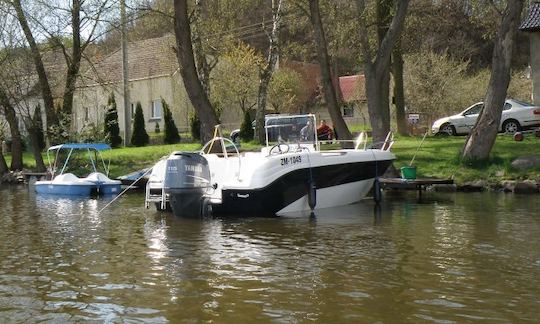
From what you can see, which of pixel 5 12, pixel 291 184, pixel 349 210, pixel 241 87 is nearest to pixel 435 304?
pixel 291 184

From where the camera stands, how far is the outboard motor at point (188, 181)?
15398mm

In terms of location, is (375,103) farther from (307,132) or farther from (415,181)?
(307,132)

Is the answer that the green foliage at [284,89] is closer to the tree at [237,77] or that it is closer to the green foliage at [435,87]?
the tree at [237,77]

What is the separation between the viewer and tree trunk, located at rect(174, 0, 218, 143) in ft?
78.1

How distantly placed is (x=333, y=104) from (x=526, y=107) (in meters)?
9.88

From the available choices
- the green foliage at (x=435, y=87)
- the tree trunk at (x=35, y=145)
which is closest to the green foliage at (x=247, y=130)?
the green foliage at (x=435, y=87)

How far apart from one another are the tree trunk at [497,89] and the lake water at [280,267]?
5786 mm

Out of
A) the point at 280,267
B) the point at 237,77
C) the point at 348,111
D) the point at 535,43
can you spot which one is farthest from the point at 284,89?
the point at 280,267

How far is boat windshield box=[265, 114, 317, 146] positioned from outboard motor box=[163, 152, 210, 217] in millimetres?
3179

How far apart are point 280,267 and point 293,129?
866 cm

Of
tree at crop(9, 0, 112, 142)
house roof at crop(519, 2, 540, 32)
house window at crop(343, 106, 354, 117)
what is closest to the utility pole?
tree at crop(9, 0, 112, 142)

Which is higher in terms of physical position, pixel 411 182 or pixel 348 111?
pixel 348 111

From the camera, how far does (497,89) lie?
2161cm

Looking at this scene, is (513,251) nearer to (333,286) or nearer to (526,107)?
(333,286)
